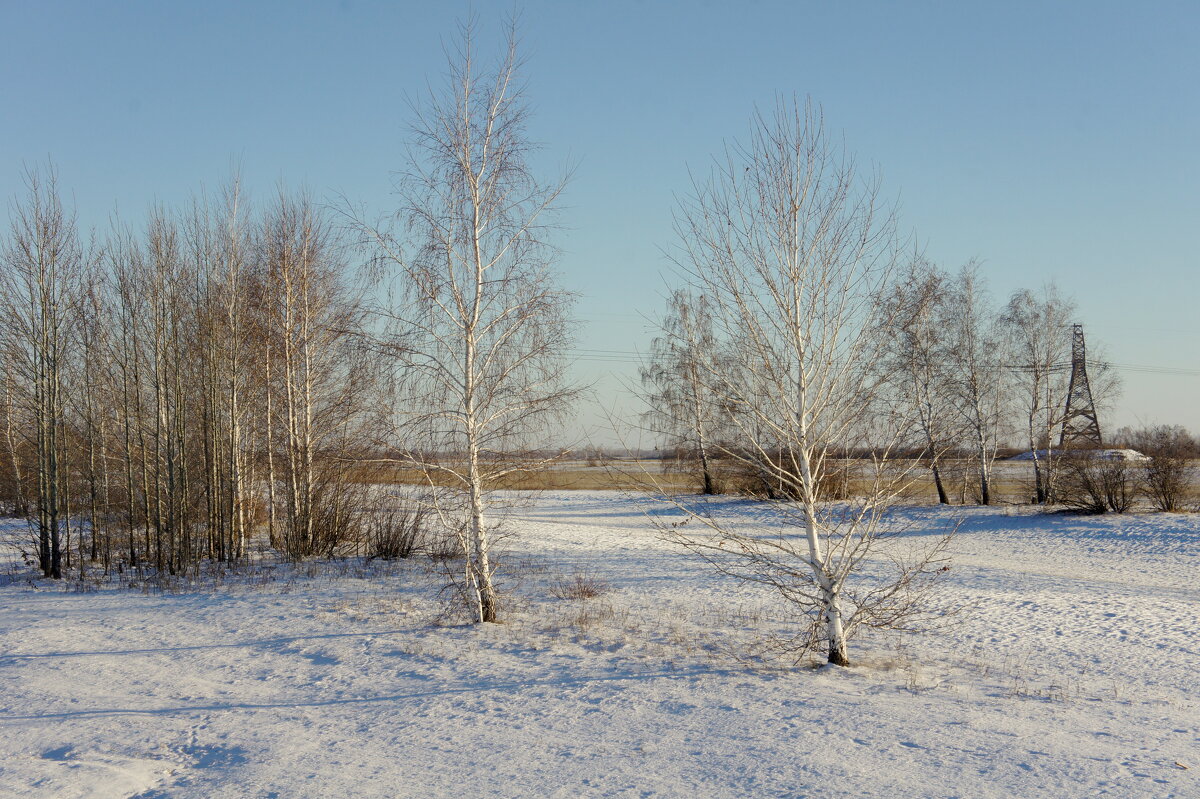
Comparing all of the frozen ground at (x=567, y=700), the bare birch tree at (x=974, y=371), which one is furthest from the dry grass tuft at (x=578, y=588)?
the bare birch tree at (x=974, y=371)

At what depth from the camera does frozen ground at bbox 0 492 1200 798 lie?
5.38 meters

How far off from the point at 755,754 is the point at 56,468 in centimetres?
1546

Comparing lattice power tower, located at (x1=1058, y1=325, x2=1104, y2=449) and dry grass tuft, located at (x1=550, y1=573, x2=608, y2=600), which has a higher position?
lattice power tower, located at (x1=1058, y1=325, x2=1104, y2=449)

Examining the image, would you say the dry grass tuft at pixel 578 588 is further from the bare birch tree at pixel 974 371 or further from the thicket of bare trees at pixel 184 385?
the bare birch tree at pixel 974 371

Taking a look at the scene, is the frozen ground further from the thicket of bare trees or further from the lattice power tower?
the lattice power tower

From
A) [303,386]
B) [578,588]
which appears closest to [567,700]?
[578,588]

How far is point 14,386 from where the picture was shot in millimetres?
15891

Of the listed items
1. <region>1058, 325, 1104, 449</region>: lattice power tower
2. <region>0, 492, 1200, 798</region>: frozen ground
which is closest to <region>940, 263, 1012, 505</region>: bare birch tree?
<region>1058, 325, 1104, 449</region>: lattice power tower

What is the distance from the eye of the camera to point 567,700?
712 centimetres

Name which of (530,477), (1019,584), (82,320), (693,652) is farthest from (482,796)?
(82,320)

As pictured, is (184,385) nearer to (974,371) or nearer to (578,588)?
(578,588)

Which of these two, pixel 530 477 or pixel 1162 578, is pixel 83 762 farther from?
pixel 1162 578

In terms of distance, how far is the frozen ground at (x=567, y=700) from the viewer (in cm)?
538

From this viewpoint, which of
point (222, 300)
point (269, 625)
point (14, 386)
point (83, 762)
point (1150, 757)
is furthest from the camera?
point (222, 300)
